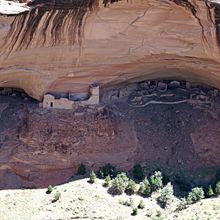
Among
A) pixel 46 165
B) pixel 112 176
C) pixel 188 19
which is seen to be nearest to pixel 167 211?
pixel 112 176

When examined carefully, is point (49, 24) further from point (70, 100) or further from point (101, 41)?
point (70, 100)

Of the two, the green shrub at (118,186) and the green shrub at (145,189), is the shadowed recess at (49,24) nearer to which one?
the green shrub at (118,186)

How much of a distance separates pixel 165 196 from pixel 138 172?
1.66 meters

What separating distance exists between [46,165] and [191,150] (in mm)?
4460

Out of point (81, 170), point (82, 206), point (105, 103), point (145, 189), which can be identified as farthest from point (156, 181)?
point (105, 103)

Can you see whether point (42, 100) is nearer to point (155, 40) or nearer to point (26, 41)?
point (26, 41)

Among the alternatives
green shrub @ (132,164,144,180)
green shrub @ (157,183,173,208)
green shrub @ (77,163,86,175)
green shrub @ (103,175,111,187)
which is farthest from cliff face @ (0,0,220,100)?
green shrub @ (157,183,173,208)

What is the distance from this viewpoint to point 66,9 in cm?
2327

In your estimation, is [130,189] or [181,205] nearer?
[181,205]

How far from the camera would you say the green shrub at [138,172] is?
23.2m

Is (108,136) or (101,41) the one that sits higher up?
(101,41)

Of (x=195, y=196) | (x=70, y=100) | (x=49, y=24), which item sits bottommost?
(x=195, y=196)

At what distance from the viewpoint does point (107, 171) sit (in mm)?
23312

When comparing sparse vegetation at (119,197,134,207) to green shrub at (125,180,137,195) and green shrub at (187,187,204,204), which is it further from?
green shrub at (187,187,204,204)
